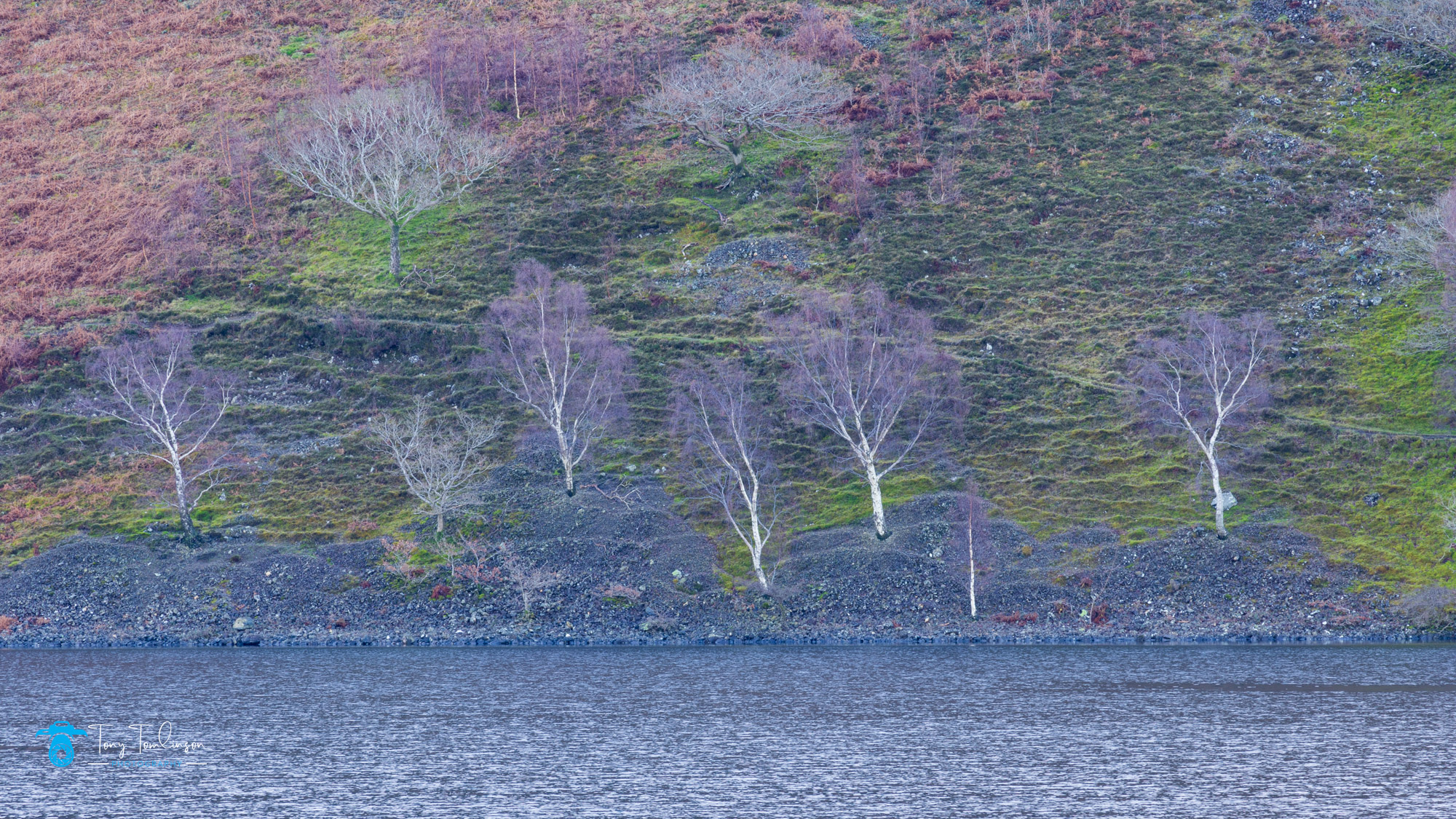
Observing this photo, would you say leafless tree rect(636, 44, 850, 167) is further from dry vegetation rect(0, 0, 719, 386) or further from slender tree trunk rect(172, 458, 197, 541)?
slender tree trunk rect(172, 458, 197, 541)

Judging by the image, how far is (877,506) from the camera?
2105 inches

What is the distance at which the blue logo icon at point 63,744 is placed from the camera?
28.8 meters

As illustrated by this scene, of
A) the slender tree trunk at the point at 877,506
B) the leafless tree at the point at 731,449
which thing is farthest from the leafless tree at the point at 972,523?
the leafless tree at the point at 731,449

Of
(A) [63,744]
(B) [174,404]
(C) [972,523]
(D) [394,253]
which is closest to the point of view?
(A) [63,744]

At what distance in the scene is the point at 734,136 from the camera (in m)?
90.0

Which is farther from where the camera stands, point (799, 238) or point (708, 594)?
point (799, 238)

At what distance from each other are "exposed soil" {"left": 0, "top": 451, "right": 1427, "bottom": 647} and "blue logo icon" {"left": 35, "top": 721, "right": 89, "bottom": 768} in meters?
18.2

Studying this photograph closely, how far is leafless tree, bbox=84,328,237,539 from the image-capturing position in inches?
2256

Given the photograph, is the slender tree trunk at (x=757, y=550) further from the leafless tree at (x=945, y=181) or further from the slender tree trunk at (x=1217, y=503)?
the leafless tree at (x=945, y=181)

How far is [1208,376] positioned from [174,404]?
58.9m

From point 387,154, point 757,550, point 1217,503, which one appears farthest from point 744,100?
point 1217,503

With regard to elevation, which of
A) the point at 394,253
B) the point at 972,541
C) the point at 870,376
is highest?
the point at 394,253

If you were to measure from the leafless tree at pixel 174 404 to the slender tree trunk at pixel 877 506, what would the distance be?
3381 cm

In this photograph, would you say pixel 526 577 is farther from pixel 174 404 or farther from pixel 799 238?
pixel 799 238
